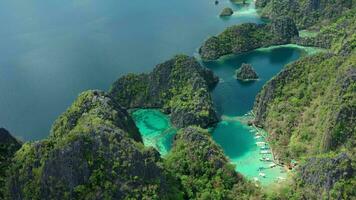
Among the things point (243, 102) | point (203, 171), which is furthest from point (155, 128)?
point (203, 171)

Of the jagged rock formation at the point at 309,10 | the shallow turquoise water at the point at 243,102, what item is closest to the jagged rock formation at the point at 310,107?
the shallow turquoise water at the point at 243,102

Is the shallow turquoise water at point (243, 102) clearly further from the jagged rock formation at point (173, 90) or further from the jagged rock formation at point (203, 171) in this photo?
the jagged rock formation at point (203, 171)

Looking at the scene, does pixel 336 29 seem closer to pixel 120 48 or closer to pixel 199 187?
pixel 120 48

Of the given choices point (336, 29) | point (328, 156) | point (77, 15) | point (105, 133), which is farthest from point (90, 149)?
point (77, 15)

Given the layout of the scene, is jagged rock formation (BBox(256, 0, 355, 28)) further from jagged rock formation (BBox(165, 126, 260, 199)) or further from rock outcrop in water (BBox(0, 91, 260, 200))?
rock outcrop in water (BBox(0, 91, 260, 200))

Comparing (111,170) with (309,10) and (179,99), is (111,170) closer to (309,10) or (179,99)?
(179,99)

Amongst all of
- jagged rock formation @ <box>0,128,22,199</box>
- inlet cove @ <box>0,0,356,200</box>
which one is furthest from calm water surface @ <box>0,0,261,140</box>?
jagged rock formation @ <box>0,128,22,199</box>
